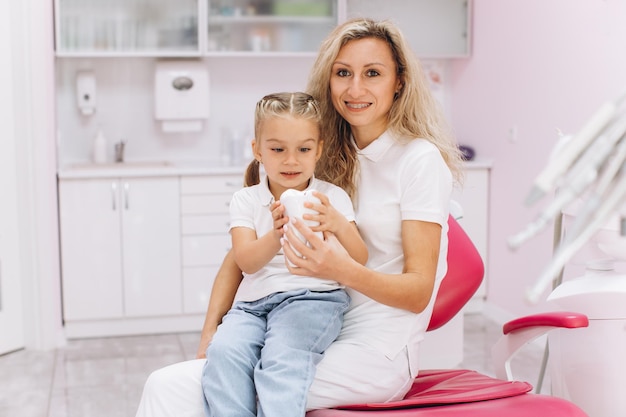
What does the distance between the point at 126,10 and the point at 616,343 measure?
329 centimetres

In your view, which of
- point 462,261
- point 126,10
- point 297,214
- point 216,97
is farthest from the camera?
point 216,97

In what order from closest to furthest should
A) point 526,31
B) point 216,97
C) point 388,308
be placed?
1. point 388,308
2. point 526,31
3. point 216,97

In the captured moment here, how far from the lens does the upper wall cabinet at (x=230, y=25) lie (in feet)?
14.7

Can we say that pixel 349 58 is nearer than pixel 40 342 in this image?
Yes

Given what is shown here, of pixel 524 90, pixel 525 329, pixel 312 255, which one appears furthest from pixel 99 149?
pixel 312 255

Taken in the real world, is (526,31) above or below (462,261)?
above

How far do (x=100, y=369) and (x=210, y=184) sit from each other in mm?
1077

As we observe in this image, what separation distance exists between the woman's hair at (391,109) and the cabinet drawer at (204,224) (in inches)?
93.5

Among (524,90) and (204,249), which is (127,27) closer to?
(204,249)

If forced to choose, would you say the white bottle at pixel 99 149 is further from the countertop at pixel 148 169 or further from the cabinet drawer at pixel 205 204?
the cabinet drawer at pixel 205 204

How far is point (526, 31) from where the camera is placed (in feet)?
13.8

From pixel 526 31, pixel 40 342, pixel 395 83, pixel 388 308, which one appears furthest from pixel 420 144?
pixel 40 342

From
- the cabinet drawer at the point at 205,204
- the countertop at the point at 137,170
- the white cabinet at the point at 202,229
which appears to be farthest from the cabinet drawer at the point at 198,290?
the countertop at the point at 137,170

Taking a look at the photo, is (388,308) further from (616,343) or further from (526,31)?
(526,31)
